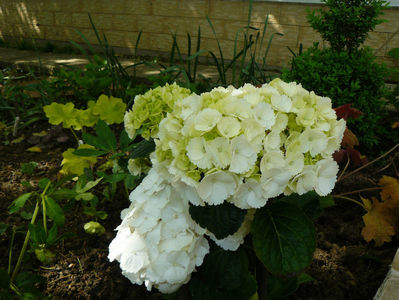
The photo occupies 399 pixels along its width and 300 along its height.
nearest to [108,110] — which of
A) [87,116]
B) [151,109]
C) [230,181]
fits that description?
[87,116]

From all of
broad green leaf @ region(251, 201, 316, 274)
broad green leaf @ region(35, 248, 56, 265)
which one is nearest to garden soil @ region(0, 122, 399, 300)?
broad green leaf @ region(35, 248, 56, 265)

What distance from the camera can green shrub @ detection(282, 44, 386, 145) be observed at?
2.38 meters

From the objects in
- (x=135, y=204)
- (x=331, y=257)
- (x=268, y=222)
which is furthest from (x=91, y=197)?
(x=331, y=257)

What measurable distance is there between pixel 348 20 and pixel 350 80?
404mm

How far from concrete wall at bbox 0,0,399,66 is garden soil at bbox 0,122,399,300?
3.42 meters

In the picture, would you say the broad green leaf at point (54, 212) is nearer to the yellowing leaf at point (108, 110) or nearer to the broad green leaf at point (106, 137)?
the broad green leaf at point (106, 137)

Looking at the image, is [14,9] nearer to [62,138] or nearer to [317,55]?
[62,138]

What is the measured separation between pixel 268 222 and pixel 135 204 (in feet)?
1.33

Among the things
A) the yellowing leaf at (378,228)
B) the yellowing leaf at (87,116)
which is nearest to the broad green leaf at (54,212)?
the yellowing leaf at (87,116)

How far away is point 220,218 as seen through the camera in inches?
37.8

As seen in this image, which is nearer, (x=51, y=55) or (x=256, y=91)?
(x=256, y=91)

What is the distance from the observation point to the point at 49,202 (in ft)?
4.78

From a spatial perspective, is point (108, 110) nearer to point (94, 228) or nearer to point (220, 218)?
point (94, 228)

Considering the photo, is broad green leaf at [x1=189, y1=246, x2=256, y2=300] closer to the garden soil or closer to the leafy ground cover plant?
the garden soil
